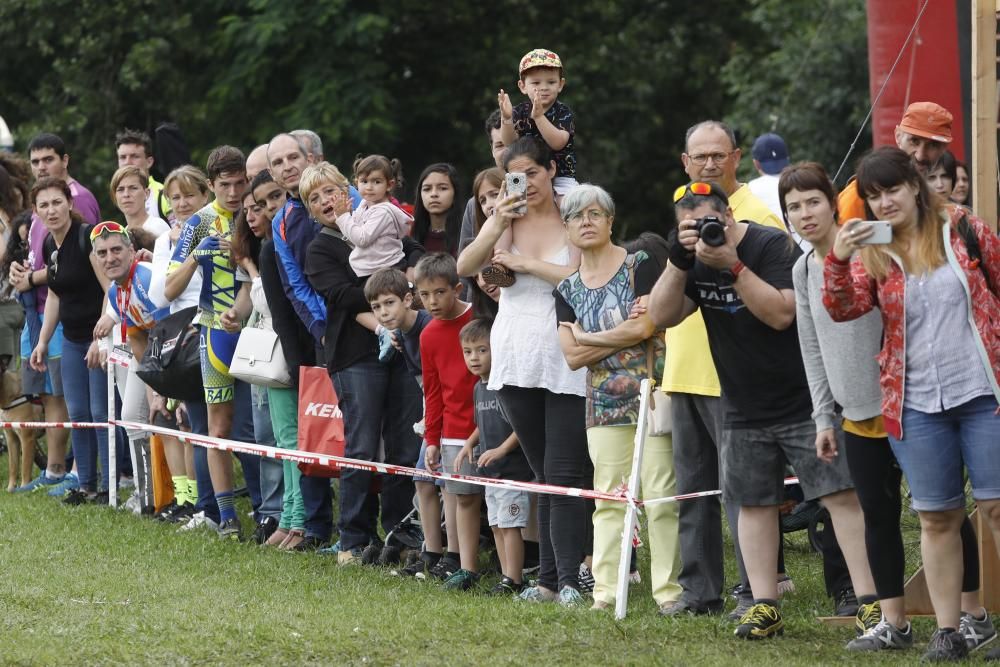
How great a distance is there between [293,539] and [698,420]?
327cm

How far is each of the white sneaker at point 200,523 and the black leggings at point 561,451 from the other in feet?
10.6

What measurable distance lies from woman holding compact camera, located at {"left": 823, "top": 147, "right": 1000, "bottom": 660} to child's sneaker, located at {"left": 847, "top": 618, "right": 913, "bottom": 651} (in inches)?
8.1

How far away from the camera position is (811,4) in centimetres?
2491

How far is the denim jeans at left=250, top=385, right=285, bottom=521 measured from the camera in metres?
9.86

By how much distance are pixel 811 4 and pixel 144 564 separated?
60.8ft

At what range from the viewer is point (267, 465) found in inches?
390

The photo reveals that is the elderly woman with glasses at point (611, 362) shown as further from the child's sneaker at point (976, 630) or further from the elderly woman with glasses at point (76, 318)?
the elderly woman with glasses at point (76, 318)

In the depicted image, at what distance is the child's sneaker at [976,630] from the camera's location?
6.21 m

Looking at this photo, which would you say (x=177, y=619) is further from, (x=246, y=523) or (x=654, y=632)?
(x=246, y=523)

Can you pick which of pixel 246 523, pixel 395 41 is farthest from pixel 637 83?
pixel 246 523

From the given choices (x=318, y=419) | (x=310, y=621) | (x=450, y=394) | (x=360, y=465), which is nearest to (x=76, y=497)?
(x=318, y=419)

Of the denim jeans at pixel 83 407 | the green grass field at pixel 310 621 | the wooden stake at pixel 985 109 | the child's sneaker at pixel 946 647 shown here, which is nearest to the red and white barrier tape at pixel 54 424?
the denim jeans at pixel 83 407

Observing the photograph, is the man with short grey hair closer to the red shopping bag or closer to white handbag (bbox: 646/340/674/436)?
the red shopping bag

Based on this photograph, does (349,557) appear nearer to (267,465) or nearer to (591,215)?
(267,465)
